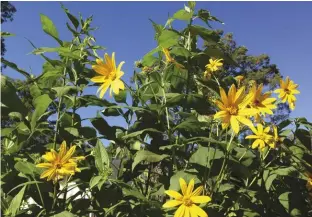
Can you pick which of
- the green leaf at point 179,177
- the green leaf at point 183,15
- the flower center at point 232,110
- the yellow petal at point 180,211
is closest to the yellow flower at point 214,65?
the green leaf at point 183,15

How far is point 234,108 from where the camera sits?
3.91 feet

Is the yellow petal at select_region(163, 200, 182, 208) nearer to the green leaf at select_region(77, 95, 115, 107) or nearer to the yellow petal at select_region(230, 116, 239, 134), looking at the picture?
the yellow petal at select_region(230, 116, 239, 134)

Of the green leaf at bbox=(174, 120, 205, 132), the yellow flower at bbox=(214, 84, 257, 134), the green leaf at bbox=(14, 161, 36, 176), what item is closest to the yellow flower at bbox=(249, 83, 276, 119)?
the yellow flower at bbox=(214, 84, 257, 134)

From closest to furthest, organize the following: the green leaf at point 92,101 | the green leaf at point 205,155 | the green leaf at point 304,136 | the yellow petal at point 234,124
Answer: the yellow petal at point 234,124 < the green leaf at point 205,155 < the green leaf at point 92,101 < the green leaf at point 304,136

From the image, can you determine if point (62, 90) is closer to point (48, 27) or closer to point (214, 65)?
point (48, 27)

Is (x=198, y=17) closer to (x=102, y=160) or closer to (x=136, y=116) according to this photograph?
(x=136, y=116)

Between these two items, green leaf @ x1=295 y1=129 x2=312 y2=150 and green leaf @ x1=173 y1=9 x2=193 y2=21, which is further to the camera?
green leaf @ x1=295 y1=129 x2=312 y2=150

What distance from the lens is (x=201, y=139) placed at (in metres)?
1.26

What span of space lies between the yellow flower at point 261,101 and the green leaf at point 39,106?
1.96 ft

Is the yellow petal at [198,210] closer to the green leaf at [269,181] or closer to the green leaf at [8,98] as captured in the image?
the green leaf at [269,181]

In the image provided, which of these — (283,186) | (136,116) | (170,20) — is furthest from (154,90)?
(283,186)

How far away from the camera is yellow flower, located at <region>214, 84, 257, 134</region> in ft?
3.86

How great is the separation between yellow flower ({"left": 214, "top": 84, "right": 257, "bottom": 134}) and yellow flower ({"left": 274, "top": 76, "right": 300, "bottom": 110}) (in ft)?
1.23

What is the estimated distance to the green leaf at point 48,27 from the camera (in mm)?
1448
